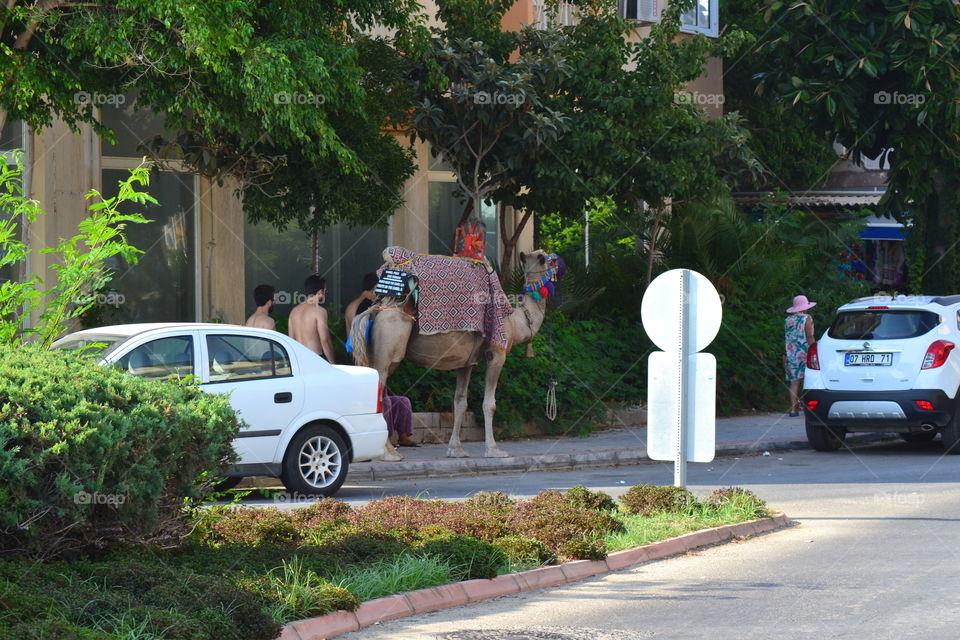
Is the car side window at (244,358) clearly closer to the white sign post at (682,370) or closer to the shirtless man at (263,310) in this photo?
the shirtless man at (263,310)

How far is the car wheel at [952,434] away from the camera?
17094mm

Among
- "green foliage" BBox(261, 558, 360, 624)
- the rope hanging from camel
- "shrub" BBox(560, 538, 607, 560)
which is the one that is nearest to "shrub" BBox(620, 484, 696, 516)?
"shrub" BBox(560, 538, 607, 560)

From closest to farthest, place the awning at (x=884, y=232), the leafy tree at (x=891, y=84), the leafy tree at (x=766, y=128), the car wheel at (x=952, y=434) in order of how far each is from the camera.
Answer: the car wheel at (x=952, y=434), the leafy tree at (x=891, y=84), the leafy tree at (x=766, y=128), the awning at (x=884, y=232)

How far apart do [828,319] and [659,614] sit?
17.8 metres

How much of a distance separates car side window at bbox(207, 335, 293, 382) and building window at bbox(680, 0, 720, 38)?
1814 centimetres

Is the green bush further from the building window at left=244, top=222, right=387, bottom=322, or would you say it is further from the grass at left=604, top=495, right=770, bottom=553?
the building window at left=244, top=222, right=387, bottom=322

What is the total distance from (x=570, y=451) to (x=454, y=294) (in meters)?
2.87

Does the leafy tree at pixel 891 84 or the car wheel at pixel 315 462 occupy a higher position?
the leafy tree at pixel 891 84

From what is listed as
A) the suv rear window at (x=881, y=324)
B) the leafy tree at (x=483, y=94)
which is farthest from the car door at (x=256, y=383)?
the suv rear window at (x=881, y=324)

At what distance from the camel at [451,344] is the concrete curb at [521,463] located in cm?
29

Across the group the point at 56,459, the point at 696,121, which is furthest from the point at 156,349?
the point at 696,121

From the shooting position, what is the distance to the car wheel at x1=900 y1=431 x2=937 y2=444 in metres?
18.9

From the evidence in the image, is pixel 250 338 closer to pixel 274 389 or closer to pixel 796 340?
pixel 274 389

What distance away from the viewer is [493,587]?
27.9ft
